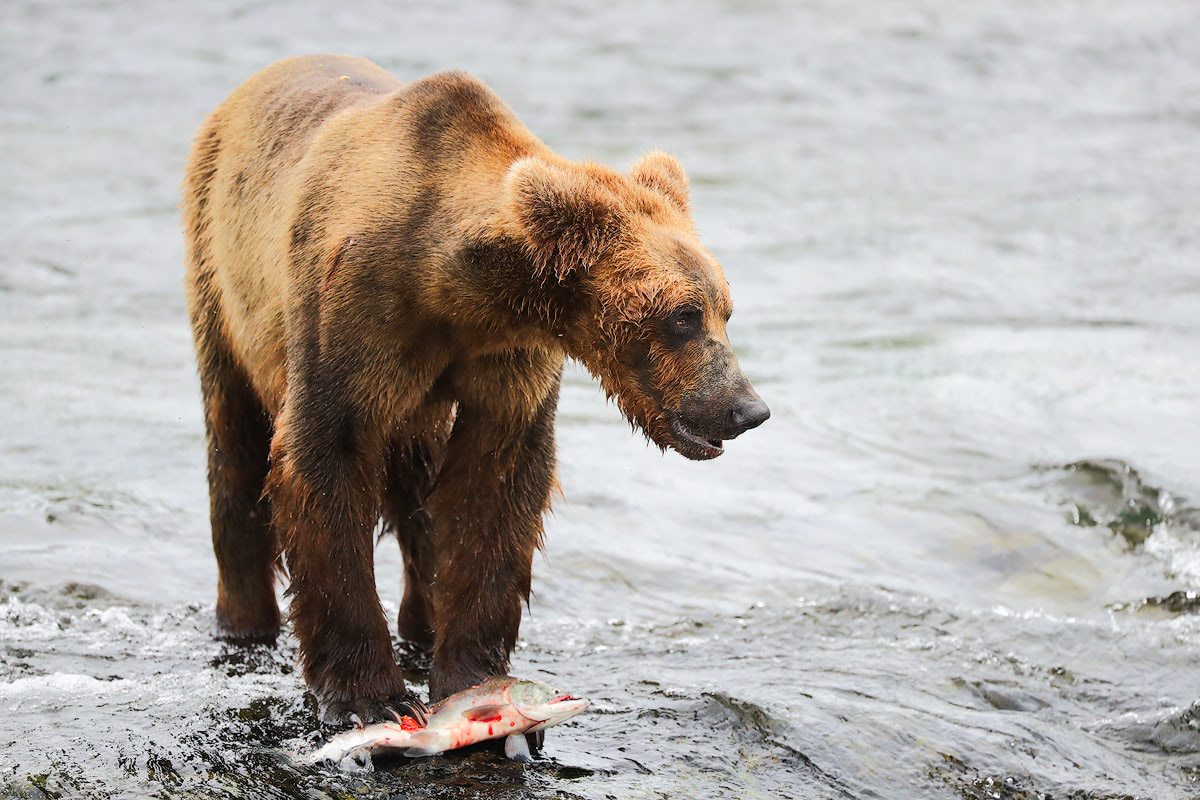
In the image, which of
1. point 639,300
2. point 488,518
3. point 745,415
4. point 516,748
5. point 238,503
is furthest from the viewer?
point 238,503

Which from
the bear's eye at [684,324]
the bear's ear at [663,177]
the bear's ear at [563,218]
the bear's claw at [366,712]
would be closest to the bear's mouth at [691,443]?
the bear's eye at [684,324]

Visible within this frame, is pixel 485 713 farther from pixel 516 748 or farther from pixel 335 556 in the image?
pixel 335 556

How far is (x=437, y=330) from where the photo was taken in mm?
5191

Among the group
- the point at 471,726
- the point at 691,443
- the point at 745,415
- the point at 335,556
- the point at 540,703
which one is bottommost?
the point at 471,726

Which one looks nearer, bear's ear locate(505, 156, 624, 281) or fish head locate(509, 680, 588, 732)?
bear's ear locate(505, 156, 624, 281)

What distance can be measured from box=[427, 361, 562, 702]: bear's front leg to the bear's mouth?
82 cm

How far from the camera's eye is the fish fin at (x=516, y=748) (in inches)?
207

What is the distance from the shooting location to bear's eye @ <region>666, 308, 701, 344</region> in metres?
4.67

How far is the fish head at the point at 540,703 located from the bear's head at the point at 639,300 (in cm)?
93

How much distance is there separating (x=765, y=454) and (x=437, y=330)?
548cm

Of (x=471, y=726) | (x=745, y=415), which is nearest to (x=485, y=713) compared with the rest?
(x=471, y=726)

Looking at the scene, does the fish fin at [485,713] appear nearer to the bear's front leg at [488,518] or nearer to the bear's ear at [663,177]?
the bear's front leg at [488,518]

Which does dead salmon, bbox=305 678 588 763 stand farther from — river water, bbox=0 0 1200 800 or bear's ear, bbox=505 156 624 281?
bear's ear, bbox=505 156 624 281

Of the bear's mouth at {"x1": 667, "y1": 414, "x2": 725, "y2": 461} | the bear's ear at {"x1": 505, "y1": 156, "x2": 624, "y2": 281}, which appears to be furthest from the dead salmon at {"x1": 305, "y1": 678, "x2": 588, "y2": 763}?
the bear's ear at {"x1": 505, "y1": 156, "x2": 624, "y2": 281}
